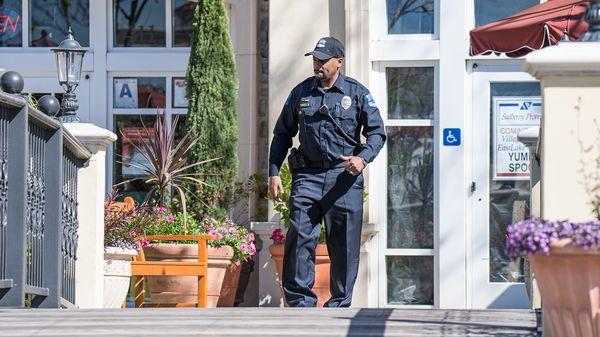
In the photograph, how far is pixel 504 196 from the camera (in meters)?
12.0

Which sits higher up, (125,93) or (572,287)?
(125,93)

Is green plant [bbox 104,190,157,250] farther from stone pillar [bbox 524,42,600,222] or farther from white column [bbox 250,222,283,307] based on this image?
stone pillar [bbox 524,42,600,222]

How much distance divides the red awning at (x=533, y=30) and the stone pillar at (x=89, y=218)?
2.56 meters

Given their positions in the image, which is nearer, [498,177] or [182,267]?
[182,267]

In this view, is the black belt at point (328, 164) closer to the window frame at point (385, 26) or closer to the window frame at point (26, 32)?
the window frame at point (385, 26)

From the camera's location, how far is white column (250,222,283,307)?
11898 millimetres

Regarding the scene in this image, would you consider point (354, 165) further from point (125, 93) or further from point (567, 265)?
point (125, 93)

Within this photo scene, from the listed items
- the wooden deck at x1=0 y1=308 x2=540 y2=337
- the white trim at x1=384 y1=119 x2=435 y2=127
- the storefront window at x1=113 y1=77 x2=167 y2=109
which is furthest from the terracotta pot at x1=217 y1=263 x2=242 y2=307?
the wooden deck at x1=0 y1=308 x2=540 y2=337

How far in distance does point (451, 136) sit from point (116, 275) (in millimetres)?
3425

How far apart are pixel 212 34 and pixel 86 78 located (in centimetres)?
165

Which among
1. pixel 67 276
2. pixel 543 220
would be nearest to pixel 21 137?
pixel 67 276

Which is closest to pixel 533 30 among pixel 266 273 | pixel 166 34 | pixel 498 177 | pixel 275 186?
pixel 275 186

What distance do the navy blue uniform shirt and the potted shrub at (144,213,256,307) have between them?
2879mm

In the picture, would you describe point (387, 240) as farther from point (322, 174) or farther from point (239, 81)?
point (322, 174)
